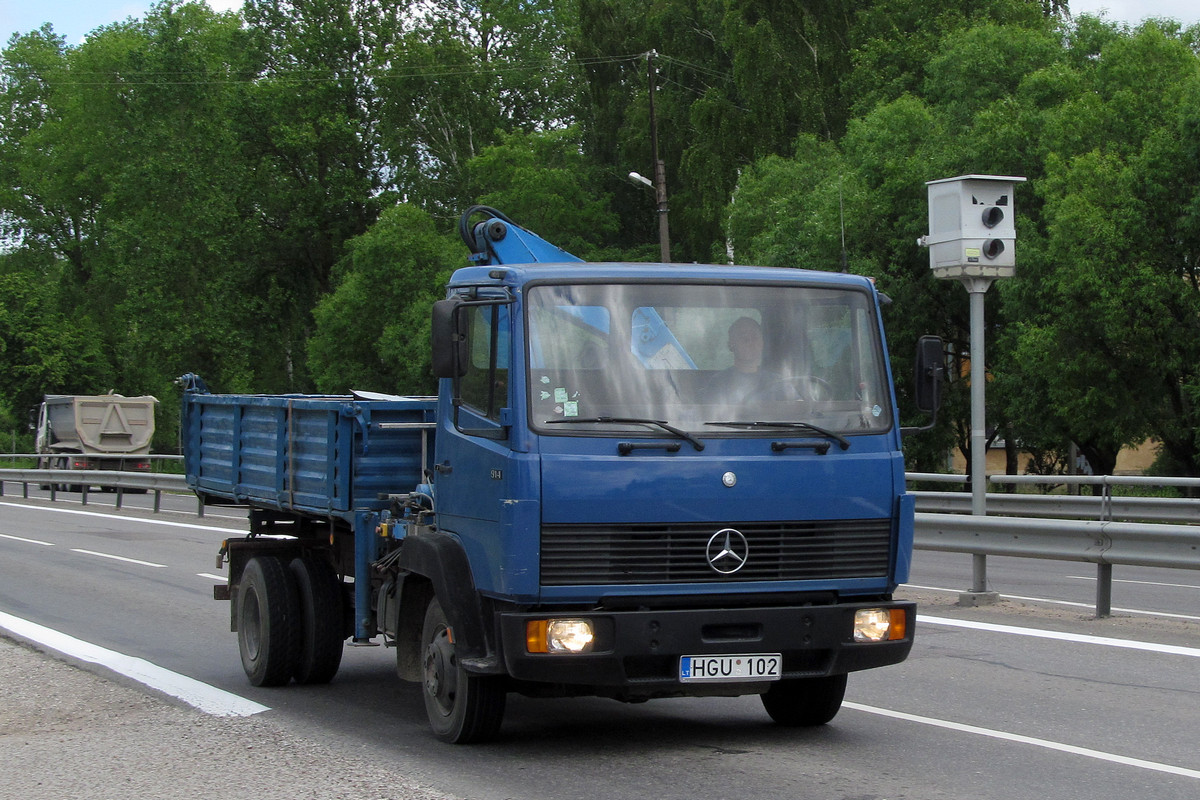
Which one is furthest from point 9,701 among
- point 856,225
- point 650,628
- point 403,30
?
point 403,30

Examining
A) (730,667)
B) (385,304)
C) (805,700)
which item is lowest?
(805,700)

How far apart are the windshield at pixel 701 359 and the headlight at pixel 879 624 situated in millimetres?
849

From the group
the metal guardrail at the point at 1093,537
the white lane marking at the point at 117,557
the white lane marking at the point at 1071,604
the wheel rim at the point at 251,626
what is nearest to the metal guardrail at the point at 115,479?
the white lane marking at the point at 117,557

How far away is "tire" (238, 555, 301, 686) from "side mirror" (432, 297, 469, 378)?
2.97 m

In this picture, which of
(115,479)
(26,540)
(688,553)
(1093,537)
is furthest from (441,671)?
(115,479)

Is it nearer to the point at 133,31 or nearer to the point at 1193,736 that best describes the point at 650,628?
the point at 1193,736

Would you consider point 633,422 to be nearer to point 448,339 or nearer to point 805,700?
point 448,339

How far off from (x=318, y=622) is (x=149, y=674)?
1368 millimetres

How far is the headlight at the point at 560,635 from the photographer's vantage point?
6.46 metres

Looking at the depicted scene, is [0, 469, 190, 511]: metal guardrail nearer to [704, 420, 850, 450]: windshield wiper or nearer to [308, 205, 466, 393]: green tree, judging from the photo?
[308, 205, 466, 393]: green tree

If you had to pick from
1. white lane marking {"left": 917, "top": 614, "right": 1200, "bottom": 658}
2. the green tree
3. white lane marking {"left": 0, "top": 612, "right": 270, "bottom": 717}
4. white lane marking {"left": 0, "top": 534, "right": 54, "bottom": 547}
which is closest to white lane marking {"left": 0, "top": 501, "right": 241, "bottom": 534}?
white lane marking {"left": 0, "top": 534, "right": 54, "bottom": 547}

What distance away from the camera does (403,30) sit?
61.9 m

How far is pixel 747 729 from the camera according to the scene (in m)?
7.76

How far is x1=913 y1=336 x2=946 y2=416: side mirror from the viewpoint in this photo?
7.26m
